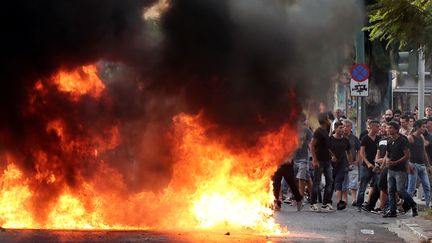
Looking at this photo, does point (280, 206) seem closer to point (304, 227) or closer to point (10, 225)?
point (304, 227)

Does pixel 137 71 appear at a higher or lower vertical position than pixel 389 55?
lower

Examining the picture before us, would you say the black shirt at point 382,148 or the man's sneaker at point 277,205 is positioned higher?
the black shirt at point 382,148

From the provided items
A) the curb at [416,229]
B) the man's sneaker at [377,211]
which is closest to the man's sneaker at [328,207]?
the man's sneaker at [377,211]

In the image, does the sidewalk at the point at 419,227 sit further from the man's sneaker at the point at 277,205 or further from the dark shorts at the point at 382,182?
the man's sneaker at the point at 277,205

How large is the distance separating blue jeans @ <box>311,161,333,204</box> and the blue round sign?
4.01 meters


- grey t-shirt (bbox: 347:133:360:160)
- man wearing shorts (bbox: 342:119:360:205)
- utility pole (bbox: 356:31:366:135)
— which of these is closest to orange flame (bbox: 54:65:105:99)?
man wearing shorts (bbox: 342:119:360:205)

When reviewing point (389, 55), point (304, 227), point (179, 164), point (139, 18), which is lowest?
point (304, 227)

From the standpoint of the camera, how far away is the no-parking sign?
1975 cm

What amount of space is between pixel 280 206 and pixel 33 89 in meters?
6.09

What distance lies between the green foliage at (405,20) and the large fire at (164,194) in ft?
10.1

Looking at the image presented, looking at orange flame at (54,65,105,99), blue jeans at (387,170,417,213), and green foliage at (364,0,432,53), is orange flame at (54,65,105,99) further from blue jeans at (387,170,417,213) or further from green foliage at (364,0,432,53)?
blue jeans at (387,170,417,213)

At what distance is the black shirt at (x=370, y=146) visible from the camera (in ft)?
54.2

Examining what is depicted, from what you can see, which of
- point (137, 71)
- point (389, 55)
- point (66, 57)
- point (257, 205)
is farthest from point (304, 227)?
point (389, 55)

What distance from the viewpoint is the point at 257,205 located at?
37.7ft
